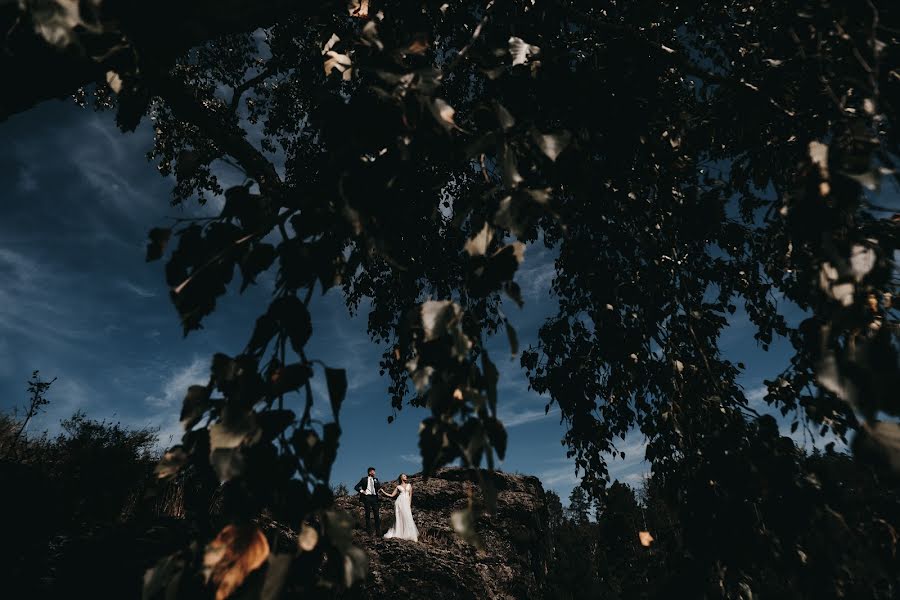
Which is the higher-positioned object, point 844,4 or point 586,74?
point 586,74

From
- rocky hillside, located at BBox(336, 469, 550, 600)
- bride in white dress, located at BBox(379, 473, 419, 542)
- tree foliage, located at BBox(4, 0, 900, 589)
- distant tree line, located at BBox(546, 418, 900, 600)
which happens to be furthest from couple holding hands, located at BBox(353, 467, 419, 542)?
distant tree line, located at BBox(546, 418, 900, 600)

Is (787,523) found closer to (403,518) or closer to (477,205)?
(477,205)

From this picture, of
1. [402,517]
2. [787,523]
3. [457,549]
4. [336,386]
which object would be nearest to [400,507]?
[402,517]

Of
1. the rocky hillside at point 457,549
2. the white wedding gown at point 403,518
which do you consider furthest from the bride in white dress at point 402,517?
the rocky hillside at point 457,549

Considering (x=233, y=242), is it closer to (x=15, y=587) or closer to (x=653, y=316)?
(x=653, y=316)

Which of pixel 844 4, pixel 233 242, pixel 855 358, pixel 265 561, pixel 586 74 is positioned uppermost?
pixel 586 74

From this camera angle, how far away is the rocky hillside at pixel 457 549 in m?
6.53

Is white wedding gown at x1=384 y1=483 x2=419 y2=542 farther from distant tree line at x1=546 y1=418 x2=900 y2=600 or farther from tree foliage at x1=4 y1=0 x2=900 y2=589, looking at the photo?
distant tree line at x1=546 y1=418 x2=900 y2=600

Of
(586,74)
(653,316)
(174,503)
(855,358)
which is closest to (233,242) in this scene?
(855,358)

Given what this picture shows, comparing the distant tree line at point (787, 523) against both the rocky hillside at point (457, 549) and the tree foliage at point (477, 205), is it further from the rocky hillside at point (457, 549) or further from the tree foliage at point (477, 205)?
the rocky hillside at point (457, 549)

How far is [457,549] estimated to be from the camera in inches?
435

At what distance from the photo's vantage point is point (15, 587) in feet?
6.35

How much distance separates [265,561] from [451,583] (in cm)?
809

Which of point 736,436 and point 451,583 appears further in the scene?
point 451,583
